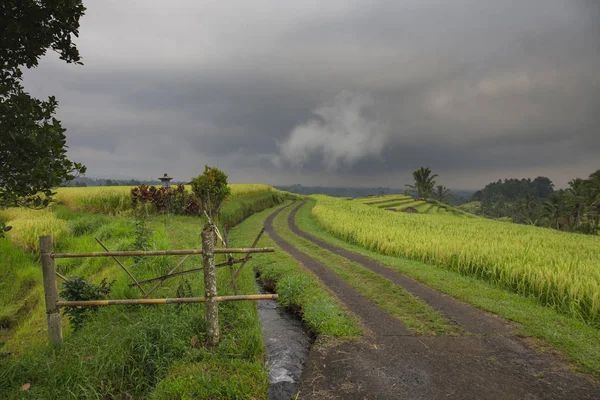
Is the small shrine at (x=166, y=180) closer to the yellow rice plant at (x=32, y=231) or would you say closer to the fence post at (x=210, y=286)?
the yellow rice plant at (x=32, y=231)

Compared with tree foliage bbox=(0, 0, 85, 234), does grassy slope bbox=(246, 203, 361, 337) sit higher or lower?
lower

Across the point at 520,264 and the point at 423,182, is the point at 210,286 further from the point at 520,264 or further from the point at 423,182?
the point at 423,182

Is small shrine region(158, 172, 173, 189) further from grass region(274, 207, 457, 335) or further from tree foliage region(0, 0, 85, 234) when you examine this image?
tree foliage region(0, 0, 85, 234)

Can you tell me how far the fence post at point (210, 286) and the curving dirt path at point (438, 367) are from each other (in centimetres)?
208

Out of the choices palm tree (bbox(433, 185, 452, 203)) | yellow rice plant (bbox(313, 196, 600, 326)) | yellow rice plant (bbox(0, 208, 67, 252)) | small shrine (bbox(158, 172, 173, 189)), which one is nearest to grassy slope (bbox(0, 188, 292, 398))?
yellow rice plant (bbox(0, 208, 67, 252))

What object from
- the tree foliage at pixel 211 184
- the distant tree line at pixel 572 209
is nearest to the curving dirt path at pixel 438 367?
the tree foliage at pixel 211 184

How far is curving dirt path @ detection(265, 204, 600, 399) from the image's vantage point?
5.03 meters

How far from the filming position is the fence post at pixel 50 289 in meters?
5.93

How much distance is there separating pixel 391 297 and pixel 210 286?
19.9 feet

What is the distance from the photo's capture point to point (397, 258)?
49.0 feet

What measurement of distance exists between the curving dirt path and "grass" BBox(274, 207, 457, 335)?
0.35m

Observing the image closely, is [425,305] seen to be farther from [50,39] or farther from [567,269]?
[50,39]

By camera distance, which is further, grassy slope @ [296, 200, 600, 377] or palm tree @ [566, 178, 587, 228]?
palm tree @ [566, 178, 587, 228]

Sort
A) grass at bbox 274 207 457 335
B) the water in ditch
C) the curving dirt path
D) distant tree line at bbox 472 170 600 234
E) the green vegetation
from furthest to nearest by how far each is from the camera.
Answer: the green vegetation
distant tree line at bbox 472 170 600 234
grass at bbox 274 207 457 335
the water in ditch
the curving dirt path
